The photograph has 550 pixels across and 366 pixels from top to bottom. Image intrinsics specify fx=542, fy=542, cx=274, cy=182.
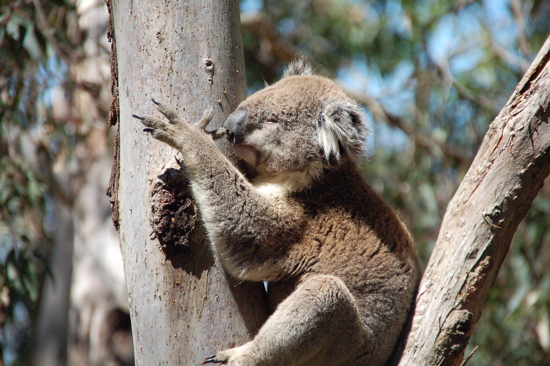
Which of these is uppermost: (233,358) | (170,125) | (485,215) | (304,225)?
(170,125)

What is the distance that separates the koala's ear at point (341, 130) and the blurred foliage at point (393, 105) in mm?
227

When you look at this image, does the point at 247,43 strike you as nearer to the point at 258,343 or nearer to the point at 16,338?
the point at 16,338

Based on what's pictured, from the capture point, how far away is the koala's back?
244cm

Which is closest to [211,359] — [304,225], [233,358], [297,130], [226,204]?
[233,358]

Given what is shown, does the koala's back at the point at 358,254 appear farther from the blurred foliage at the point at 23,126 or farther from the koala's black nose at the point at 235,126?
the blurred foliage at the point at 23,126

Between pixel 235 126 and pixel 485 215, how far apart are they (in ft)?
3.49

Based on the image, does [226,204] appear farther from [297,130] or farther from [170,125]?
[297,130]

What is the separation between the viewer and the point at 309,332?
215 cm

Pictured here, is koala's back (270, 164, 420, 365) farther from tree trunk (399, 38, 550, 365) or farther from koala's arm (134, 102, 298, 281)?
tree trunk (399, 38, 550, 365)

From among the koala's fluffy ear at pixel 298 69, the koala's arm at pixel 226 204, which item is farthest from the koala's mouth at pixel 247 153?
the koala's fluffy ear at pixel 298 69

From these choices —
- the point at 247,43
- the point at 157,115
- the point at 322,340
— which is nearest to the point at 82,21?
the point at 247,43

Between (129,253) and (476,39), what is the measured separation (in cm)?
695

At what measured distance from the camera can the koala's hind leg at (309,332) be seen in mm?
2031

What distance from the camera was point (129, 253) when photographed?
79.9 inches
